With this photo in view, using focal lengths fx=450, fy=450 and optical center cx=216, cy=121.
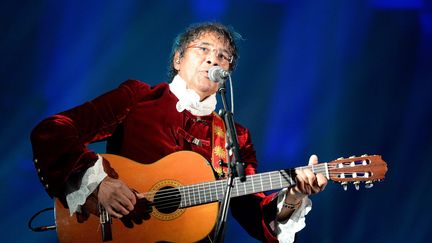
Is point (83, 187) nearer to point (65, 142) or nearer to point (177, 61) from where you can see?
point (65, 142)

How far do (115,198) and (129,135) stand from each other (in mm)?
569

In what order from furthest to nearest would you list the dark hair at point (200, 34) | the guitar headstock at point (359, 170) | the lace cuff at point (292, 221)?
the dark hair at point (200, 34) → the lace cuff at point (292, 221) → the guitar headstock at point (359, 170)

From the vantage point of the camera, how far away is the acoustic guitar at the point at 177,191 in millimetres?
2498

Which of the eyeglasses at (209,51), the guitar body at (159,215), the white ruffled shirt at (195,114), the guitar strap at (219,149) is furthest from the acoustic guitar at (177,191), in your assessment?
the eyeglasses at (209,51)

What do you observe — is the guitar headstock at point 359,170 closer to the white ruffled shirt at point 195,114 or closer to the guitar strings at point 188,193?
the guitar strings at point 188,193

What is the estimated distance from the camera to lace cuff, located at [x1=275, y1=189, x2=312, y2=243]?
110 inches

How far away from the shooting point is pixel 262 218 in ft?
9.62

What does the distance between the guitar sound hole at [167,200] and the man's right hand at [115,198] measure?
0.15m

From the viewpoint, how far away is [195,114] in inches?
123

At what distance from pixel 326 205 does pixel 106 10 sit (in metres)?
2.53

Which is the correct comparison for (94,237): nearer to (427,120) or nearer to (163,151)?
(163,151)

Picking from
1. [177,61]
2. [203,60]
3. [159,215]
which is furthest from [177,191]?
[177,61]

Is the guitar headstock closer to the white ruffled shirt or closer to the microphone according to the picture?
the white ruffled shirt

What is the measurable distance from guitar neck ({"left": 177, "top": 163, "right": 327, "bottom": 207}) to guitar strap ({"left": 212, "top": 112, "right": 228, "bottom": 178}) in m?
0.26
